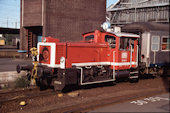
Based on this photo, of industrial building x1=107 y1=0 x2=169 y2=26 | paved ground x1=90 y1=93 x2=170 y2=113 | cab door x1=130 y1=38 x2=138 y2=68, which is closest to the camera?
paved ground x1=90 y1=93 x2=170 y2=113

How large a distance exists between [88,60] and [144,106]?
3945 millimetres

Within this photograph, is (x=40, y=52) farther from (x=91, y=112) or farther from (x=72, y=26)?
(x=72, y=26)

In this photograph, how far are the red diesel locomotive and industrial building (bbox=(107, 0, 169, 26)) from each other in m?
6.61

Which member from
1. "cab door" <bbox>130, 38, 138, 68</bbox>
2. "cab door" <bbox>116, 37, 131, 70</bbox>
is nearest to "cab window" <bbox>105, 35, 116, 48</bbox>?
"cab door" <bbox>116, 37, 131, 70</bbox>

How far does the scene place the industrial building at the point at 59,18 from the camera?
77.3 ft

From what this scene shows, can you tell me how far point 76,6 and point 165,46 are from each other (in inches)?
616

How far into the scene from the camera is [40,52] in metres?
9.42

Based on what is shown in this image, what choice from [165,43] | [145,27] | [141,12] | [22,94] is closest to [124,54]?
[145,27]

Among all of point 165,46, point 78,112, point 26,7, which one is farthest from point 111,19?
point 78,112

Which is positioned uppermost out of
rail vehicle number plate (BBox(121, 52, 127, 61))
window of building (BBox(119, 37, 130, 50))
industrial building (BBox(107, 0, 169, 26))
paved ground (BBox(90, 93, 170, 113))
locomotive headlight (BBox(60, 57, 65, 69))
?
industrial building (BBox(107, 0, 169, 26))

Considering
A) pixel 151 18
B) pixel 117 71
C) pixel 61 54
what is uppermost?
pixel 151 18

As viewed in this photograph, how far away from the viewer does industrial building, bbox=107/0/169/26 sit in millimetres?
17141

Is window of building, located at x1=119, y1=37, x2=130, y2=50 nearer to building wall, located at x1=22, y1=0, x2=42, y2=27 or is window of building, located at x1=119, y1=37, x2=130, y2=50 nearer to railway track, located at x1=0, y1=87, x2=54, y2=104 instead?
railway track, located at x1=0, y1=87, x2=54, y2=104

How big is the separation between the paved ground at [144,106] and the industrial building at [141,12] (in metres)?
9.82
